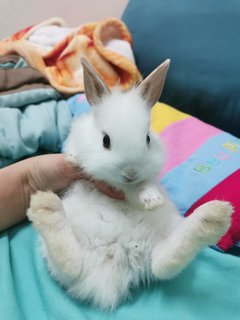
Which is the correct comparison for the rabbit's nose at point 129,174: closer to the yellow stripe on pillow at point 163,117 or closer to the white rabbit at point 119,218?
the white rabbit at point 119,218

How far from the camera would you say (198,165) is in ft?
3.26

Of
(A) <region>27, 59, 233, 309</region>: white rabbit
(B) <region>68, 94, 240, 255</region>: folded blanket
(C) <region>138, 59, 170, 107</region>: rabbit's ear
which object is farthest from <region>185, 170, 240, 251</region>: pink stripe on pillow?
(C) <region>138, 59, 170, 107</region>: rabbit's ear

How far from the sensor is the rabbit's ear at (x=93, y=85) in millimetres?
735

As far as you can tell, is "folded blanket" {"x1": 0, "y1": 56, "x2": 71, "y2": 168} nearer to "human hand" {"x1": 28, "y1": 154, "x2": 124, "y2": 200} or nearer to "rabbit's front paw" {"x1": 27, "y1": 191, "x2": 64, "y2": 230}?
"human hand" {"x1": 28, "y1": 154, "x2": 124, "y2": 200}

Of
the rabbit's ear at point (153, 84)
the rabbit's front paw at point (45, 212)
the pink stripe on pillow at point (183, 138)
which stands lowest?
the pink stripe on pillow at point (183, 138)

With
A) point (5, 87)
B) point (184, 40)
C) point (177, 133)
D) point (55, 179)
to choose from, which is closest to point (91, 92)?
point (55, 179)

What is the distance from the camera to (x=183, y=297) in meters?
0.72

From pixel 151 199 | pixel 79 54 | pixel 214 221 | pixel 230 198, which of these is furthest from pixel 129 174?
pixel 79 54

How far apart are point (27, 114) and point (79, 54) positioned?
377 mm

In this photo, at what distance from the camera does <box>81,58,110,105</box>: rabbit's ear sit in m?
0.74

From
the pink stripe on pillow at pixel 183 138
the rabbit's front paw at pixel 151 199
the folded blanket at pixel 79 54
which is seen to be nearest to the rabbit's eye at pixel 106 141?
the rabbit's front paw at pixel 151 199

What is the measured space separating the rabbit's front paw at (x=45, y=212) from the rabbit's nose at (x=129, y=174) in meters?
0.14

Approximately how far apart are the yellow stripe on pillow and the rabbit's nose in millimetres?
511

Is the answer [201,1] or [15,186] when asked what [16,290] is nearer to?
[15,186]
